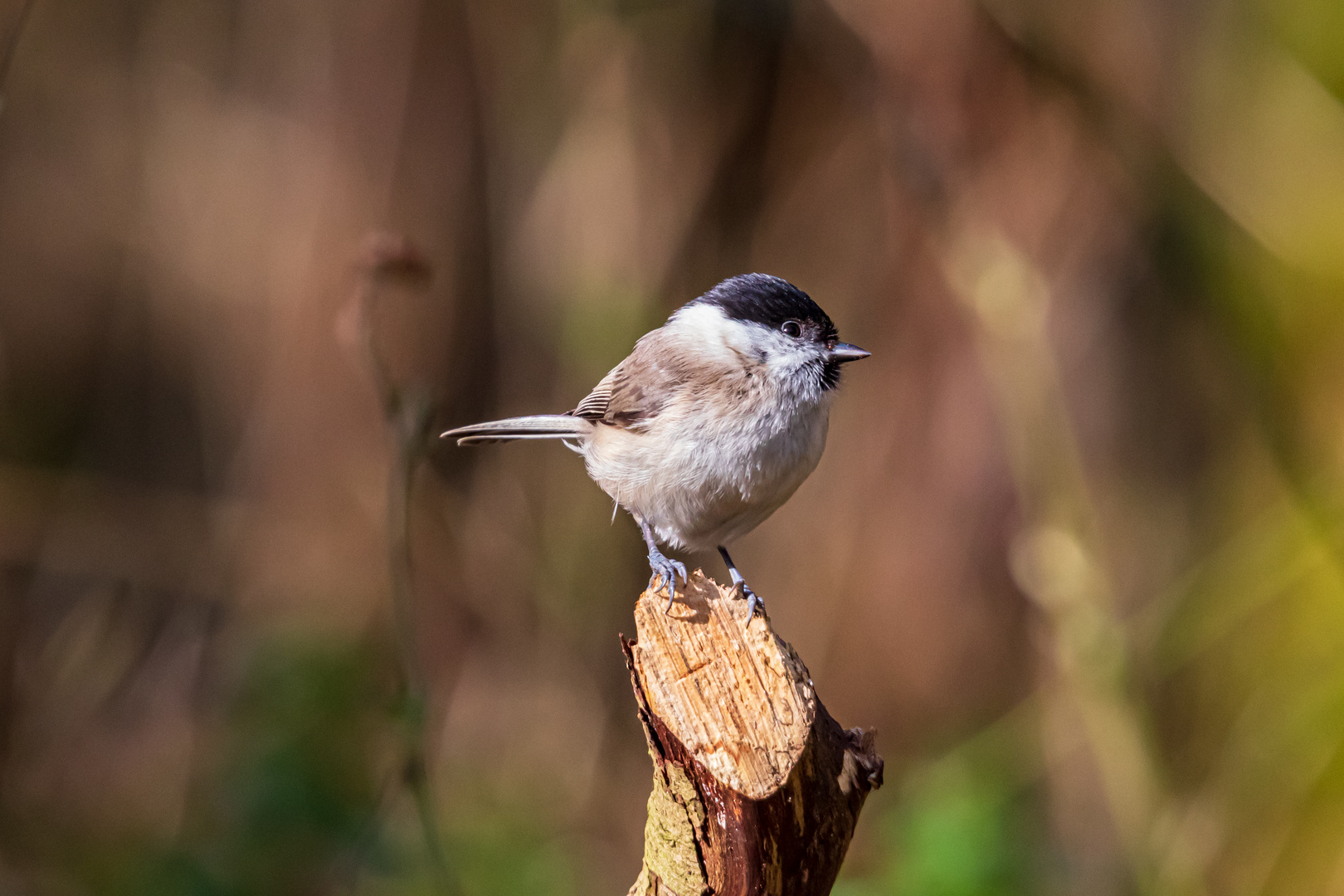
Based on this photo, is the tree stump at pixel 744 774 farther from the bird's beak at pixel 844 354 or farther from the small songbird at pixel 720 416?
the bird's beak at pixel 844 354

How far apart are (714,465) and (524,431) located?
785 mm

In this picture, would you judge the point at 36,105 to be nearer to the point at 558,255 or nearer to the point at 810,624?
the point at 558,255

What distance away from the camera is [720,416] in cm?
229

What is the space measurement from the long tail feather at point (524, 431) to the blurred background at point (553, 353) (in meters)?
0.81

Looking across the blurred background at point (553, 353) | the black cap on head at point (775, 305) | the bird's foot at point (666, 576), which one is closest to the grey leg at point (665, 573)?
the bird's foot at point (666, 576)

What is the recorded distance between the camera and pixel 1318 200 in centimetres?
307

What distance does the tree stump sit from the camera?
1.38 meters

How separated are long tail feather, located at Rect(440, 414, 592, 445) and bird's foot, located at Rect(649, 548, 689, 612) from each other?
64cm

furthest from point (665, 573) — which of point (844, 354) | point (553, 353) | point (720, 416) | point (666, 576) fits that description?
point (553, 353)

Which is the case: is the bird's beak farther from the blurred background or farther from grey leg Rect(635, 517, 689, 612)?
the blurred background

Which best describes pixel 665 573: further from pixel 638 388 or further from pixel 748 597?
pixel 638 388

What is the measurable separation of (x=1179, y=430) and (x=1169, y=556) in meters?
0.53

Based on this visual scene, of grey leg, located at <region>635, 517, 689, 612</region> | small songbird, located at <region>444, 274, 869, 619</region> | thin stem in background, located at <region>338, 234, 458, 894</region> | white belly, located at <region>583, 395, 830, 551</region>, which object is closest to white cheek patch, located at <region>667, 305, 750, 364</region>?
small songbird, located at <region>444, 274, 869, 619</region>

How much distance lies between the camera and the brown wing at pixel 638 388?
248 centimetres
